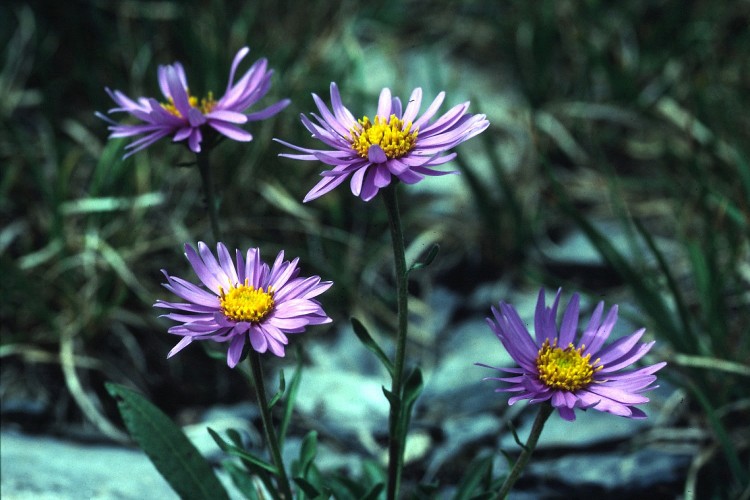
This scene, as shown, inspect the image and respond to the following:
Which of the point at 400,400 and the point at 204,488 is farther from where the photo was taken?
the point at 204,488

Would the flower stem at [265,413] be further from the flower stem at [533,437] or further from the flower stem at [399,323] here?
the flower stem at [533,437]

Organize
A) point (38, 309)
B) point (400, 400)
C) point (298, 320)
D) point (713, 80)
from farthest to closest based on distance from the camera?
1. point (713, 80)
2. point (38, 309)
3. point (400, 400)
4. point (298, 320)

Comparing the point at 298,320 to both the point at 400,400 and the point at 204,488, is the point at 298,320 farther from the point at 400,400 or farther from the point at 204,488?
the point at 204,488

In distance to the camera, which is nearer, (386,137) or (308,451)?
(386,137)

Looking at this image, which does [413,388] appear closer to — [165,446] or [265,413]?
[265,413]

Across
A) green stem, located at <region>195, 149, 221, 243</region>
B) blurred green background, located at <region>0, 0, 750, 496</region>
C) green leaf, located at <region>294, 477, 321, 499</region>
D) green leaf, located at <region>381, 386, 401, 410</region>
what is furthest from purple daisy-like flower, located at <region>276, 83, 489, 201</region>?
blurred green background, located at <region>0, 0, 750, 496</region>

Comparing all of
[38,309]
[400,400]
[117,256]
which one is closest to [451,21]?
[117,256]

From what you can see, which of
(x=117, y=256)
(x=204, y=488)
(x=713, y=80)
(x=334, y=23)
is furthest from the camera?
(x=334, y=23)

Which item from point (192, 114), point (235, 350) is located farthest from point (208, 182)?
point (235, 350)
